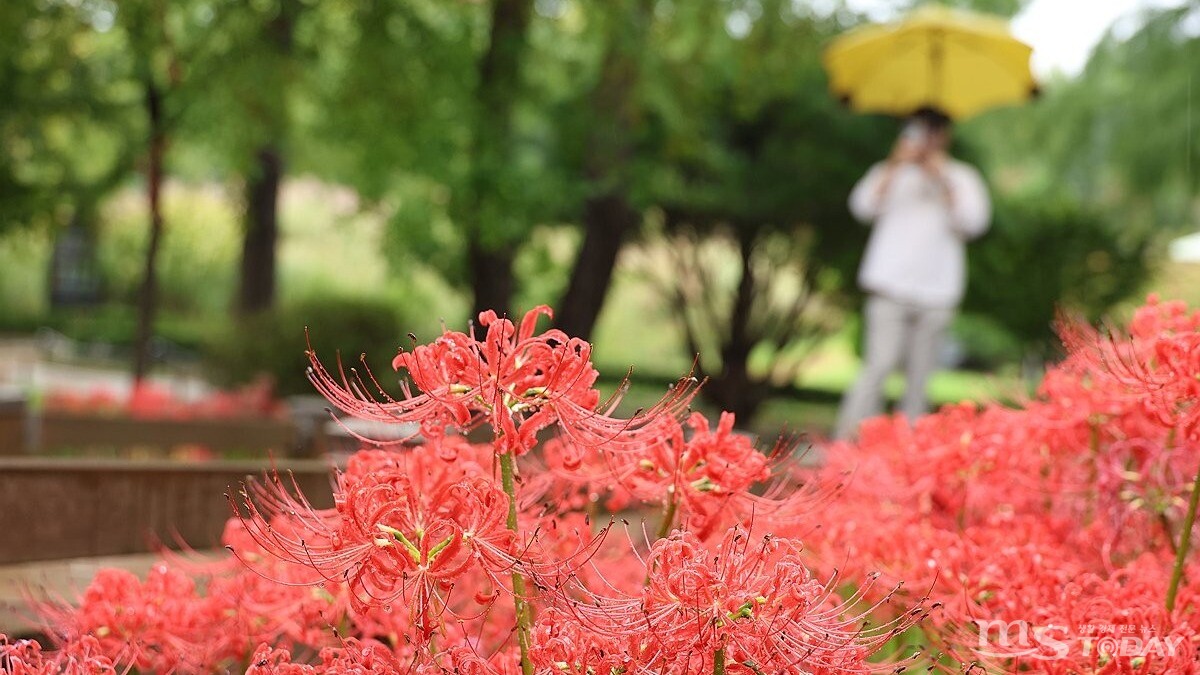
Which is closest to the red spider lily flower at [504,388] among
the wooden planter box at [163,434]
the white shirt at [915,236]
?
the wooden planter box at [163,434]

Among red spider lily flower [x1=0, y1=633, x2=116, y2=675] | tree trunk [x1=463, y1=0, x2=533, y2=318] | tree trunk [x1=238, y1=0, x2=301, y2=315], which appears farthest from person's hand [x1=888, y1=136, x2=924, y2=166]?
tree trunk [x1=238, y1=0, x2=301, y2=315]

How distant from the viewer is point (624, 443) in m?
1.47

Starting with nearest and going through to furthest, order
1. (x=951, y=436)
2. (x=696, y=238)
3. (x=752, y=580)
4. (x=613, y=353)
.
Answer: (x=752, y=580) < (x=951, y=436) < (x=696, y=238) < (x=613, y=353)

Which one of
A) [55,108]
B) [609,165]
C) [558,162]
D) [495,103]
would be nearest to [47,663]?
[495,103]

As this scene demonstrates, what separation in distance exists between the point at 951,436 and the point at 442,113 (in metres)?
5.95

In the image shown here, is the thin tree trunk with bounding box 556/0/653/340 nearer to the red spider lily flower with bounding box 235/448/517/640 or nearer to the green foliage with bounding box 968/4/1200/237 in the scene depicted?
the green foliage with bounding box 968/4/1200/237

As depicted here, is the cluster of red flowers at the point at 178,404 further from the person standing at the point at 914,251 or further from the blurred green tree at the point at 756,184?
the person standing at the point at 914,251

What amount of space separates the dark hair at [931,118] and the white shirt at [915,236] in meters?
0.21

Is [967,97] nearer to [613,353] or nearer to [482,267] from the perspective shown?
[482,267]

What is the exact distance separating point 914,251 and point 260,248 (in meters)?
6.83

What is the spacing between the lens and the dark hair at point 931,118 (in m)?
6.31

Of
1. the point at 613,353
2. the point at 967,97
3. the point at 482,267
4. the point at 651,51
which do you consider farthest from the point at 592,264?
the point at 613,353

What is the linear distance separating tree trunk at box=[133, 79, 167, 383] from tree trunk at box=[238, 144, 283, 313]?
2.61 metres

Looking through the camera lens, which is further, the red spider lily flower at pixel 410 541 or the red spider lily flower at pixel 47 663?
the red spider lily flower at pixel 47 663
